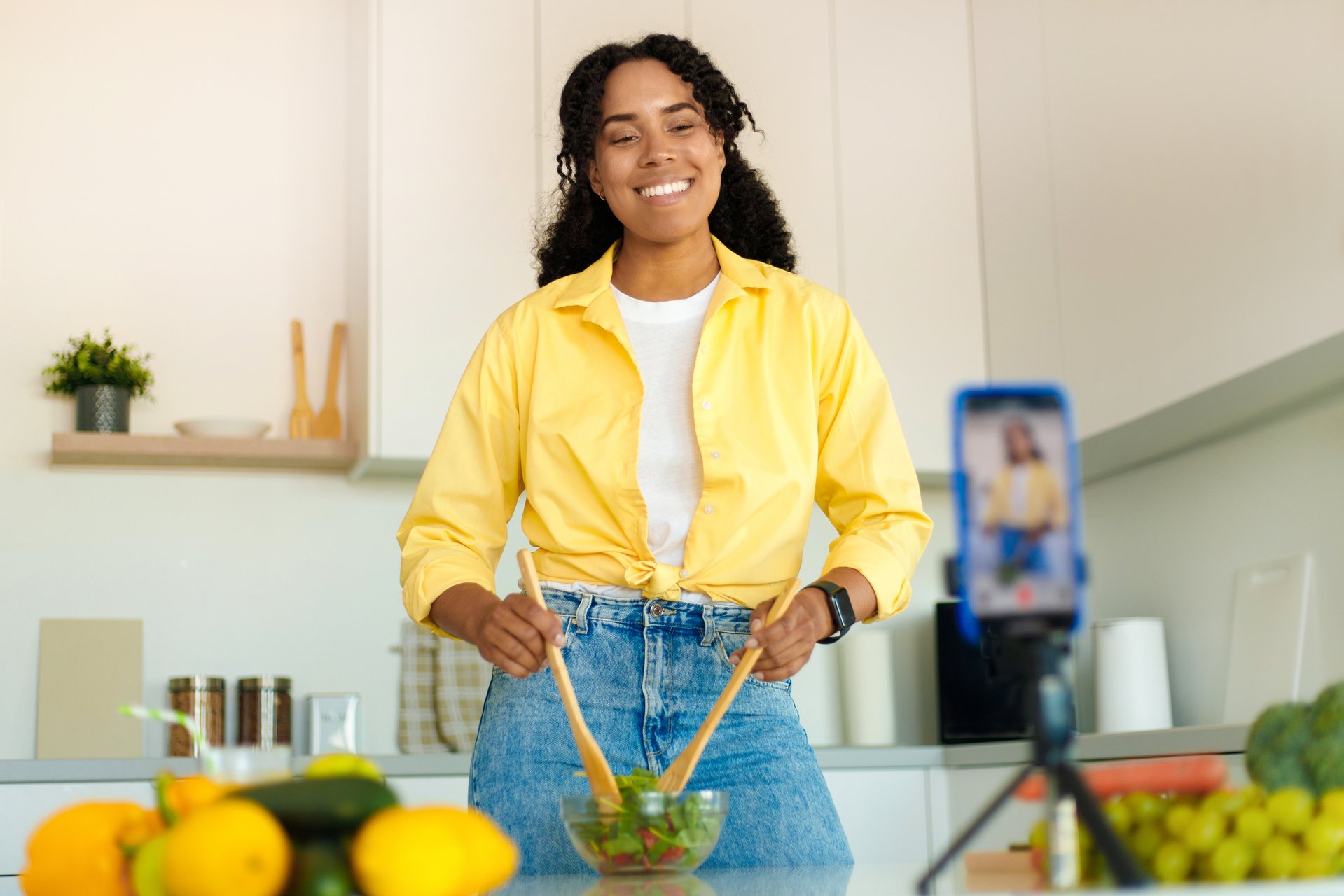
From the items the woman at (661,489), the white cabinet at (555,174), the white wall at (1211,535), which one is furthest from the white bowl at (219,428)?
the white wall at (1211,535)

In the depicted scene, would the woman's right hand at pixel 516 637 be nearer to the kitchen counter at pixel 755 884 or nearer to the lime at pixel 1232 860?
the kitchen counter at pixel 755 884

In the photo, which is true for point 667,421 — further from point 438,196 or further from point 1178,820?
point 438,196

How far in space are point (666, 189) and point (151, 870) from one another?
106cm

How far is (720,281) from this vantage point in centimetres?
154

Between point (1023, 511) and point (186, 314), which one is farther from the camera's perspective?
point (186, 314)

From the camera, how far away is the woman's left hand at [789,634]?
→ 1.17m

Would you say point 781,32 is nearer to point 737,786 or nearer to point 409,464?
point 409,464

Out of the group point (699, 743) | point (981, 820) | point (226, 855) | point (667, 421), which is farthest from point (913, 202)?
point (226, 855)

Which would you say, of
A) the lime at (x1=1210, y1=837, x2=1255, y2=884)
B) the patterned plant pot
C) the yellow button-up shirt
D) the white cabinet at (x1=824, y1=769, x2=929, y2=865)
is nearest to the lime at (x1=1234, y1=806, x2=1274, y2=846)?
the lime at (x1=1210, y1=837, x2=1255, y2=884)

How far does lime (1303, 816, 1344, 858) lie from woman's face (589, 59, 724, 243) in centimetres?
102

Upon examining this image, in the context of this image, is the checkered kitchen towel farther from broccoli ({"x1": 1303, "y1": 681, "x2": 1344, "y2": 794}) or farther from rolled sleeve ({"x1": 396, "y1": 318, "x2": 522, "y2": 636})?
broccoli ({"x1": 1303, "y1": 681, "x2": 1344, "y2": 794})

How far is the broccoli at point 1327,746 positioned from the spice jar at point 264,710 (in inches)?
96.7

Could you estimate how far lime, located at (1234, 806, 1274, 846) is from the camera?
0.65 meters

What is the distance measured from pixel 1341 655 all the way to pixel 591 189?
59.4 inches
